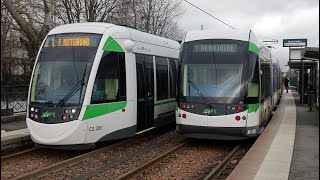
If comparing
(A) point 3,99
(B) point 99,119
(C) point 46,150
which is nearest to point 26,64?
(A) point 3,99

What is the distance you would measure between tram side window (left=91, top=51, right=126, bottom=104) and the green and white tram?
5.57 ft

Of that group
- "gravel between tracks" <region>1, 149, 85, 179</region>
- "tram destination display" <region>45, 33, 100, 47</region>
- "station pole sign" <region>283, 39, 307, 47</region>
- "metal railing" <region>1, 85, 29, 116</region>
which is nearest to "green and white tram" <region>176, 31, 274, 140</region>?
"tram destination display" <region>45, 33, 100, 47</region>

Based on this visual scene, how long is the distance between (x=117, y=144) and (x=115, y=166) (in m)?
2.36

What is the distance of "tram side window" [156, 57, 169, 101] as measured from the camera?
13039 mm

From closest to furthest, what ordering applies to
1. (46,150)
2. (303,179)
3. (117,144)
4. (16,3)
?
(303,179) < (46,150) < (117,144) < (16,3)

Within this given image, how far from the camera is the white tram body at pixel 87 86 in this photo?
29.8 feet

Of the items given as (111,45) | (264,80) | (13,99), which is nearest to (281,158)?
(111,45)

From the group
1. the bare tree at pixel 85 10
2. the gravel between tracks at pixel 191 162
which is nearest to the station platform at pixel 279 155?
the gravel between tracks at pixel 191 162

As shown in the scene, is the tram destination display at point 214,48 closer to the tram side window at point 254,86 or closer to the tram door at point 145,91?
the tram side window at point 254,86

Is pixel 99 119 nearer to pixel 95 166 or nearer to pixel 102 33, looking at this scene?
pixel 95 166

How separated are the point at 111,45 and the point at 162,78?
3.64 metres

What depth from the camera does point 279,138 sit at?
1191 centimetres

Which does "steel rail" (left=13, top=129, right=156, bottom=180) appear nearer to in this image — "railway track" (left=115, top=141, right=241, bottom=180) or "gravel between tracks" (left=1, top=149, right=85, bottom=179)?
"gravel between tracks" (left=1, top=149, right=85, bottom=179)

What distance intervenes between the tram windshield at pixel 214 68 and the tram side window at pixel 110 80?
5.63 feet
